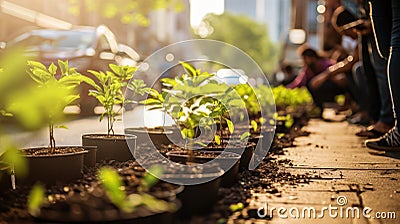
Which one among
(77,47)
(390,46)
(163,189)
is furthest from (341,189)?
(77,47)

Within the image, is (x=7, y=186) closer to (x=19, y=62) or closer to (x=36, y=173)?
(x=36, y=173)

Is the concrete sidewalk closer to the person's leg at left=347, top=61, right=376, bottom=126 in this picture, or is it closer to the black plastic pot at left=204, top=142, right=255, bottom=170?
the black plastic pot at left=204, top=142, right=255, bottom=170

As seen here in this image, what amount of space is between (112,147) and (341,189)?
152cm

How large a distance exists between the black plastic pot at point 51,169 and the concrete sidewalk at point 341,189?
947mm

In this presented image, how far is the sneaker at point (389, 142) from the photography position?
5.62 meters

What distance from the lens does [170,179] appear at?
2943 millimetres

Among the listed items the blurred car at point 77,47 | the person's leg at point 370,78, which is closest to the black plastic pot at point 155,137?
the person's leg at point 370,78

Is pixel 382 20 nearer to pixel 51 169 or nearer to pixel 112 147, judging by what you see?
pixel 112 147

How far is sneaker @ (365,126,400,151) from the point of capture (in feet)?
18.5

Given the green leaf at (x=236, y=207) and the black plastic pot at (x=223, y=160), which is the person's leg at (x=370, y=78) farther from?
the green leaf at (x=236, y=207)

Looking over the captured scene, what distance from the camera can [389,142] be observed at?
18.8 feet

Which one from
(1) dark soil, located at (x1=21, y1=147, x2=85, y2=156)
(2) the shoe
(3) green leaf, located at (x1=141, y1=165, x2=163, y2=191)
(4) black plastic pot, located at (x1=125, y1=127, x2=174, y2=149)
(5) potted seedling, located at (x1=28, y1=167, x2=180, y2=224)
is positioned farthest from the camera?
(2) the shoe

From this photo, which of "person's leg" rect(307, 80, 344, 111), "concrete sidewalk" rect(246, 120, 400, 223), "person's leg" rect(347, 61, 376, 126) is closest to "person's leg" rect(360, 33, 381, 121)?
"person's leg" rect(347, 61, 376, 126)

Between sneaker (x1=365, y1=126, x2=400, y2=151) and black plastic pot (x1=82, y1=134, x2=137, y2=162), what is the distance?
7.16 feet
